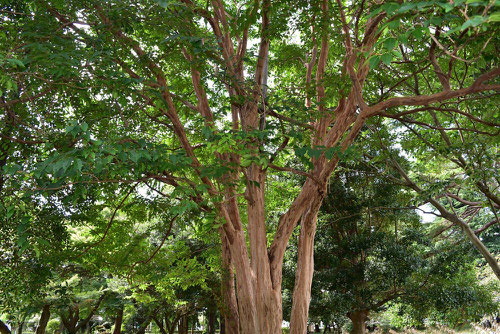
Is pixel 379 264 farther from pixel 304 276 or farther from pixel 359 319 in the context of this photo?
pixel 304 276

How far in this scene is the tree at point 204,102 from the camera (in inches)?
159

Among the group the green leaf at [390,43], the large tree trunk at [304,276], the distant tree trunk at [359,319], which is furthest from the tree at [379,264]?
the green leaf at [390,43]

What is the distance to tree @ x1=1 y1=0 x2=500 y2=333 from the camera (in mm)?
4035

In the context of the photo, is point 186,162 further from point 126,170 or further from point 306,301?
point 306,301

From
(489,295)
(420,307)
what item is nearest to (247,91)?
(420,307)

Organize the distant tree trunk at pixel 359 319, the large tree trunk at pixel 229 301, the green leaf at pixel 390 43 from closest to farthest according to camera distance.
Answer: the green leaf at pixel 390 43 < the large tree trunk at pixel 229 301 < the distant tree trunk at pixel 359 319

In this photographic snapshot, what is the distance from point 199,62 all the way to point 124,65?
97 centimetres

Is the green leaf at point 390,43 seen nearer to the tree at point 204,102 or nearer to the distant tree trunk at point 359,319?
the tree at point 204,102

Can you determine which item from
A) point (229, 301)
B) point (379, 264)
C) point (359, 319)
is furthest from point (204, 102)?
point (359, 319)

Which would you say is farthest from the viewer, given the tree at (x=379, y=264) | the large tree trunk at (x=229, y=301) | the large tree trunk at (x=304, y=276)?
the tree at (x=379, y=264)

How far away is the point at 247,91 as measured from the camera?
559 centimetres

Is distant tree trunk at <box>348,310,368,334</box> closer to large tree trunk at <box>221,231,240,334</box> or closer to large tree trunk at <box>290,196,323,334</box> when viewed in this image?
large tree trunk at <box>221,231,240,334</box>

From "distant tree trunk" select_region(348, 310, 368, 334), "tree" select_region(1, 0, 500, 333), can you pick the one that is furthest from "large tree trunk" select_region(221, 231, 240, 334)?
"distant tree trunk" select_region(348, 310, 368, 334)

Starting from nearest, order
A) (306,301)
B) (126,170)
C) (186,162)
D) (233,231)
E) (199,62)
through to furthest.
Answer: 1. (126,170)
2. (186,162)
3. (199,62)
4. (233,231)
5. (306,301)
